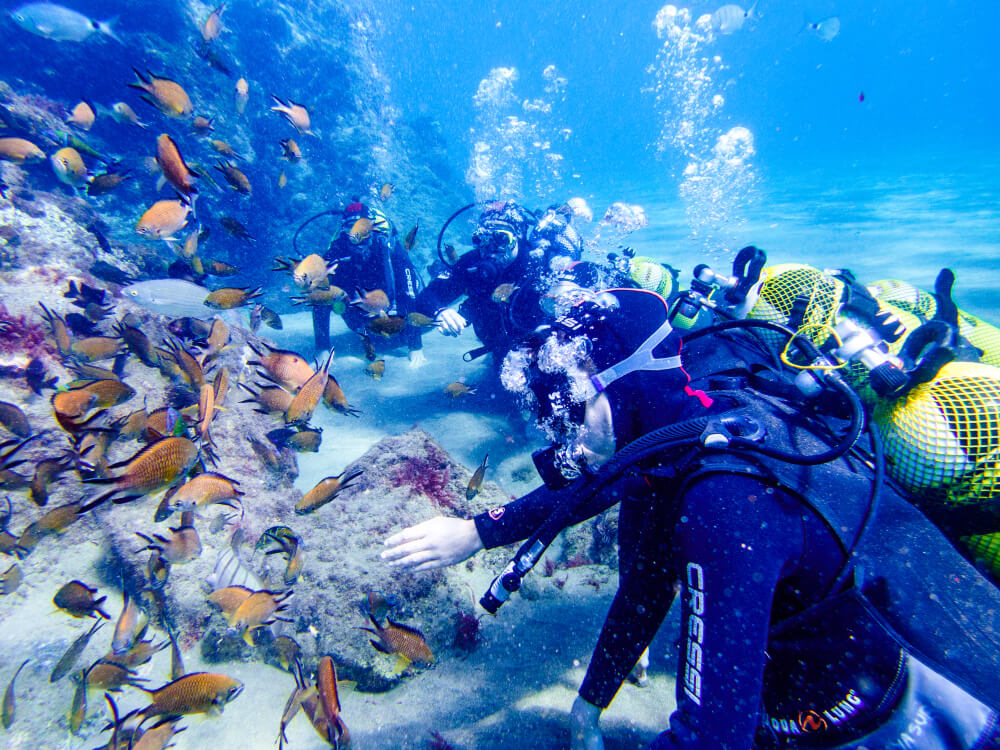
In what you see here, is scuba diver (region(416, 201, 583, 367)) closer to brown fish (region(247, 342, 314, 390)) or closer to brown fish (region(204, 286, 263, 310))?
brown fish (region(204, 286, 263, 310))

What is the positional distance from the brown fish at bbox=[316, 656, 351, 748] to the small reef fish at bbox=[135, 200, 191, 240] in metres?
3.74

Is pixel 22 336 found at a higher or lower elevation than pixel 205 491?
higher

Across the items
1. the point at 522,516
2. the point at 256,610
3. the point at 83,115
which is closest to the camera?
the point at 522,516

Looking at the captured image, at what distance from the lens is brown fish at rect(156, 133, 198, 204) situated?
3.05m

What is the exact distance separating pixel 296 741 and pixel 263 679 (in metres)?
0.72

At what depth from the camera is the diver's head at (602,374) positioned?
1.86 metres

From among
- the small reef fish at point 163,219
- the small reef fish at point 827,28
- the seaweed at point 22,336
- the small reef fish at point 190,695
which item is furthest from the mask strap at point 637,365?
the small reef fish at point 827,28

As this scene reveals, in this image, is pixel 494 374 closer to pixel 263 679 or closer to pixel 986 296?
pixel 263 679

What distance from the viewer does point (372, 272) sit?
8.43 metres

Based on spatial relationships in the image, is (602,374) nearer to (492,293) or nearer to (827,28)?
(492,293)

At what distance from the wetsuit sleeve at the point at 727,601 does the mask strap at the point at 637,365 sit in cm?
58

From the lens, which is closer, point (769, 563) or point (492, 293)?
point (769, 563)

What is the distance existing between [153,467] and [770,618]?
107 inches

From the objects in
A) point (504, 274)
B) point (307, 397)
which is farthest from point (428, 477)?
point (504, 274)
